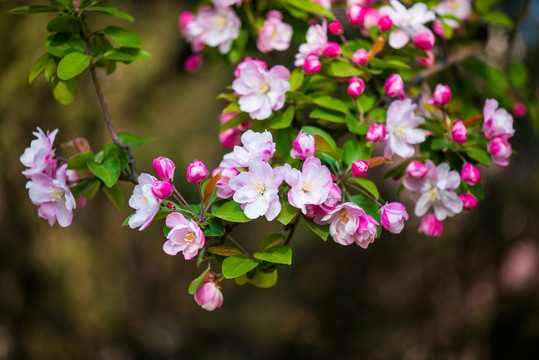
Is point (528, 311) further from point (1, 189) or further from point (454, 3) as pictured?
point (1, 189)

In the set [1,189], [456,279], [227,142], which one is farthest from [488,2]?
[1,189]

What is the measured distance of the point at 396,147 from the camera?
32.8 inches

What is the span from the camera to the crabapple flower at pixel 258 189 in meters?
0.67

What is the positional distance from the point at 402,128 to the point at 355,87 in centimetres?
11

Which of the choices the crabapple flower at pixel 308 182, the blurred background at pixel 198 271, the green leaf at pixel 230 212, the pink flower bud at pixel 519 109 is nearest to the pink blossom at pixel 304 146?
the crabapple flower at pixel 308 182

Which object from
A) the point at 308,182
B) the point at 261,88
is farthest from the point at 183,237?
the point at 261,88

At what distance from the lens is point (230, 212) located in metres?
0.70

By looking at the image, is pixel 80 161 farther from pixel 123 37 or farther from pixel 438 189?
pixel 438 189

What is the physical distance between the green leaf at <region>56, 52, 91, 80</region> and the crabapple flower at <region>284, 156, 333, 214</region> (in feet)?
1.41

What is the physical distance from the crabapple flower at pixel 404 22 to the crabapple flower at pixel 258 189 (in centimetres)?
44

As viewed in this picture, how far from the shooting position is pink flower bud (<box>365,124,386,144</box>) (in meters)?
0.79

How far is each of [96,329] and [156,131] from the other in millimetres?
996

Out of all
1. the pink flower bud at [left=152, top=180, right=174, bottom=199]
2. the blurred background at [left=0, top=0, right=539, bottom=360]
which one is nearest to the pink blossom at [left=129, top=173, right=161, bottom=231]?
the pink flower bud at [left=152, top=180, right=174, bottom=199]

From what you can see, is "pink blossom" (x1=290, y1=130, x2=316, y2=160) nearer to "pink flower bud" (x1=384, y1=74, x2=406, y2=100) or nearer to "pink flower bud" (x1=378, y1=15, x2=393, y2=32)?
"pink flower bud" (x1=384, y1=74, x2=406, y2=100)
